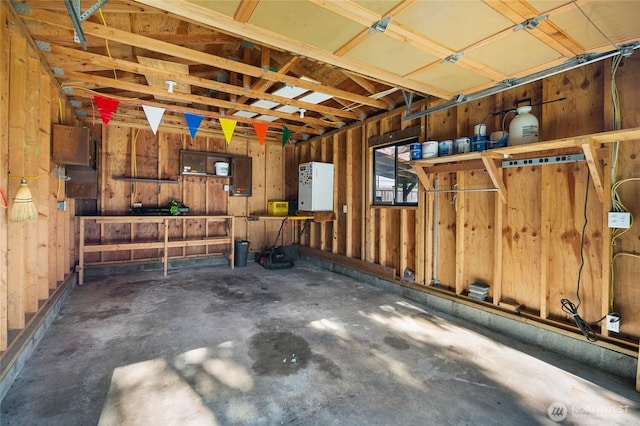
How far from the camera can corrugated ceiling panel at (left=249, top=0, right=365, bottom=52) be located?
66.1 inches

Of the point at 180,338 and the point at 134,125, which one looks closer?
the point at 180,338

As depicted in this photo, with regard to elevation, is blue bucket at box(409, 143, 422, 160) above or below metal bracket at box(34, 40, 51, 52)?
below

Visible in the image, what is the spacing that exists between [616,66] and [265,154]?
18.7 feet

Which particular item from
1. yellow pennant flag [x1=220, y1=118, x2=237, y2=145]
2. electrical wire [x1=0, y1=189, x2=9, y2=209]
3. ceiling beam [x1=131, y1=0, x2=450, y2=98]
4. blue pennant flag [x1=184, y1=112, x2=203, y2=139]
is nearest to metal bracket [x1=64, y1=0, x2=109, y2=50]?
ceiling beam [x1=131, y1=0, x2=450, y2=98]

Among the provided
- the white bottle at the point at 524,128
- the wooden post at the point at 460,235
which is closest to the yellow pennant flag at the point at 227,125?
the wooden post at the point at 460,235

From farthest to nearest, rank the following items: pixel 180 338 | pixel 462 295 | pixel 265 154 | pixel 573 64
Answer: pixel 265 154 → pixel 462 295 → pixel 180 338 → pixel 573 64

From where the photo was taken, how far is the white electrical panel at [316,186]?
5.39m

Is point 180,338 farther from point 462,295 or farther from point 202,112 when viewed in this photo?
point 202,112

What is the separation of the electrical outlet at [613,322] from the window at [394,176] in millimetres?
2263

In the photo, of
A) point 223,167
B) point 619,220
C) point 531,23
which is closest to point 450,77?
point 531,23

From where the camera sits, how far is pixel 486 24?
5.74ft

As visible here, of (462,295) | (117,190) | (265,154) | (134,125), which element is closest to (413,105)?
(462,295)

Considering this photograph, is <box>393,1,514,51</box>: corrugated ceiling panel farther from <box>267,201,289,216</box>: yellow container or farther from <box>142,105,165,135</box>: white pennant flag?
<box>267,201,289,216</box>: yellow container

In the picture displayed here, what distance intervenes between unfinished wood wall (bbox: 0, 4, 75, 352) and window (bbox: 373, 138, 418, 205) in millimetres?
3931
